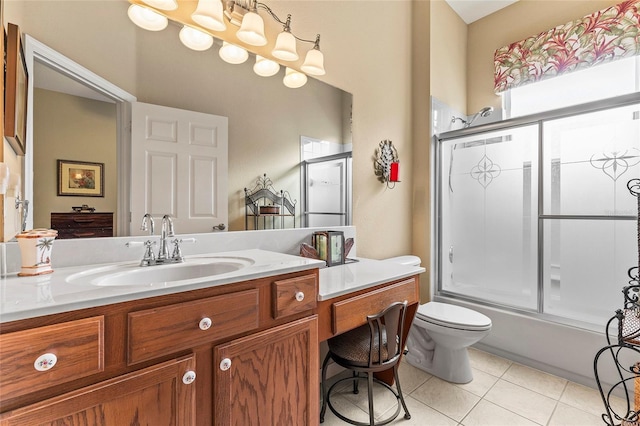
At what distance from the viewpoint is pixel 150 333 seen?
82 centimetres

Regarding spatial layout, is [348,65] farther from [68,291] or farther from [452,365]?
[452,365]

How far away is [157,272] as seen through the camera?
1162 mm

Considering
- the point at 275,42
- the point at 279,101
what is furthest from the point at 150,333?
the point at 275,42

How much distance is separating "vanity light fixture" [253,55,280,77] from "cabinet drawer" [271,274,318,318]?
46.6 inches

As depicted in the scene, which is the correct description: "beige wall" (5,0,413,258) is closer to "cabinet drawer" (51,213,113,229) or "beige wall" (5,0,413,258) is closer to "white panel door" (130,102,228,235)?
"white panel door" (130,102,228,235)

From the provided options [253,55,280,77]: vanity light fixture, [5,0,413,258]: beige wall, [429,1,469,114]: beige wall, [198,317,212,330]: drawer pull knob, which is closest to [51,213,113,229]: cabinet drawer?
[5,0,413,258]: beige wall

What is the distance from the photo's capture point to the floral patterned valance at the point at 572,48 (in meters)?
2.22

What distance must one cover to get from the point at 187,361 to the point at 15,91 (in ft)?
3.24

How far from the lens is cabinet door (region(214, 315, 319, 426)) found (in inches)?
38.5

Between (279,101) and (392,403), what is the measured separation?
1.89 meters

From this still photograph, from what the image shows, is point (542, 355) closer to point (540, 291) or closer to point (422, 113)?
point (540, 291)

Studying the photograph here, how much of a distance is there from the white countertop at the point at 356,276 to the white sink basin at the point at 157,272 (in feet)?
1.23

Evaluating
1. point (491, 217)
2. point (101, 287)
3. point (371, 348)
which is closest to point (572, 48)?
point (491, 217)

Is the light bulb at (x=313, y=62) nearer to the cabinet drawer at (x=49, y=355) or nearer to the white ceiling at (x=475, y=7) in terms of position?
the cabinet drawer at (x=49, y=355)
